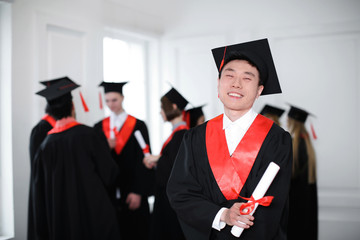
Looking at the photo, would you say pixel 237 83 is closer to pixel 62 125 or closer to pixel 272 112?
pixel 62 125

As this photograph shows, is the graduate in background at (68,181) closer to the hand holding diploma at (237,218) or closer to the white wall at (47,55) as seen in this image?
the white wall at (47,55)

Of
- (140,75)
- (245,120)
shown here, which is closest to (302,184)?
(245,120)

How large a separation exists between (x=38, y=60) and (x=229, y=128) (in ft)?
7.58

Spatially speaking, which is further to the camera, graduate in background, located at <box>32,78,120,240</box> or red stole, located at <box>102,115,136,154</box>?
red stole, located at <box>102,115,136,154</box>

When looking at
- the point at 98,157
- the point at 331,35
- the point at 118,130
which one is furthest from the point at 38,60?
the point at 331,35

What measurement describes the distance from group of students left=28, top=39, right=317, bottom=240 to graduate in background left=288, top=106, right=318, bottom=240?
27mm

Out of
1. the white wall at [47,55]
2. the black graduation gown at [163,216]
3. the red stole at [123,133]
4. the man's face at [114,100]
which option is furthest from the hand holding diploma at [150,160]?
the white wall at [47,55]

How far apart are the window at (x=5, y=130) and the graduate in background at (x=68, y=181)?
58 cm

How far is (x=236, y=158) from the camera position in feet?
5.20

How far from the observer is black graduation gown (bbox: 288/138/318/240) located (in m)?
3.42

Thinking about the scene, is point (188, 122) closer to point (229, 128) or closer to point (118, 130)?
point (118, 130)

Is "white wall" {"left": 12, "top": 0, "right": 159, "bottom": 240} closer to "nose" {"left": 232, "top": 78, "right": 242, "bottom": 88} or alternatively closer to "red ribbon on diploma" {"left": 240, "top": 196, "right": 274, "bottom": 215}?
"nose" {"left": 232, "top": 78, "right": 242, "bottom": 88}

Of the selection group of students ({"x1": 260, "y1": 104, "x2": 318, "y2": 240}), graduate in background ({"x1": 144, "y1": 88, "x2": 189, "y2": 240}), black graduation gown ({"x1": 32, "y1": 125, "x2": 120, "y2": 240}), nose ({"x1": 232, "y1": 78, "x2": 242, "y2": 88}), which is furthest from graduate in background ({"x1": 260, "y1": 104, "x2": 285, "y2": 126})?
nose ({"x1": 232, "y1": 78, "x2": 242, "y2": 88})

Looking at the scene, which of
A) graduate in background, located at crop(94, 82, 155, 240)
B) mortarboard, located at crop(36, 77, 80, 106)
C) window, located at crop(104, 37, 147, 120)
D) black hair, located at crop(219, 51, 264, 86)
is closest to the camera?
black hair, located at crop(219, 51, 264, 86)
